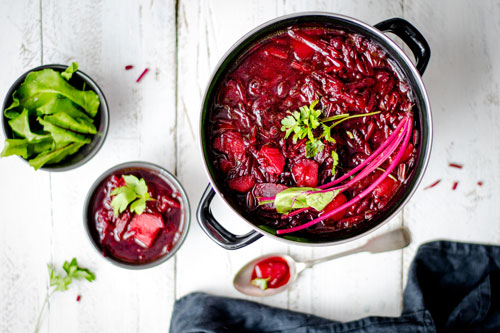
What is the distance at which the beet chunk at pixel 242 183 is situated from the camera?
2.17m

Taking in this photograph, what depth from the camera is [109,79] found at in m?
2.69

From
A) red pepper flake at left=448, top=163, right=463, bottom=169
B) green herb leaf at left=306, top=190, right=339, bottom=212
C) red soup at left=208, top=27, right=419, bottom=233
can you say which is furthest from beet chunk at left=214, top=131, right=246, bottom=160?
red pepper flake at left=448, top=163, right=463, bottom=169

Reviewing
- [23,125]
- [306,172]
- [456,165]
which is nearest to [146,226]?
[23,125]

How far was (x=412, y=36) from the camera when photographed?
2.13m

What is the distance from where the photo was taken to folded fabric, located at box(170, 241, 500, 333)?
2.67 meters

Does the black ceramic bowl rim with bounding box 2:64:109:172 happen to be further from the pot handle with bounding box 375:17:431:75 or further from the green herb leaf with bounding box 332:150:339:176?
the pot handle with bounding box 375:17:431:75

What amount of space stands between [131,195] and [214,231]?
20.8 inches

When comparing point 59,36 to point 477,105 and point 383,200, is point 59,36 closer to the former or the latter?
point 383,200

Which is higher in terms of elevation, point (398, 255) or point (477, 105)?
point (477, 105)

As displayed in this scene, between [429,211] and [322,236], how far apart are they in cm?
91

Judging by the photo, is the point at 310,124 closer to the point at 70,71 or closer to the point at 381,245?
the point at 381,245

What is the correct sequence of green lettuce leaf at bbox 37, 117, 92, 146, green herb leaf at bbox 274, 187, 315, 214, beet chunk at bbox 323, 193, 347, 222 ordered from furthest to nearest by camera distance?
green lettuce leaf at bbox 37, 117, 92, 146 < beet chunk at bbox 323, 193, 347, 222 < green herb leaf at bbox 274, 187, 315, 214

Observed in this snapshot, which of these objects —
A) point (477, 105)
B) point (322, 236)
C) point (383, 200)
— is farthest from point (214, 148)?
point (477, 105)

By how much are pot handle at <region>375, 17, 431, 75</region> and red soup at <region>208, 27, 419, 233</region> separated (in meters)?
0.10
